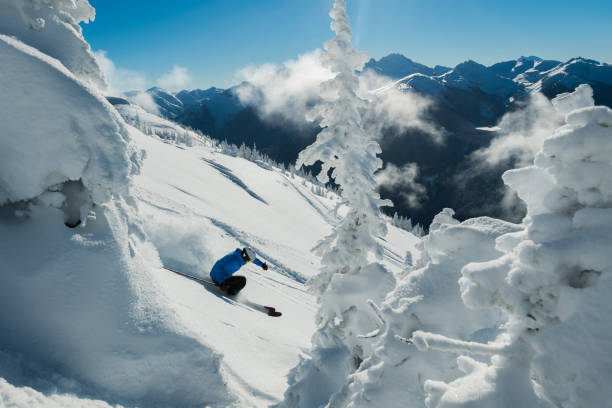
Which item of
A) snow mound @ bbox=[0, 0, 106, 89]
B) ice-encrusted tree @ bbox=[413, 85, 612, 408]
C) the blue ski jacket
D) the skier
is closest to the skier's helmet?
the skier

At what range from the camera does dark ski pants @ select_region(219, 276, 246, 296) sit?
32.8 ft

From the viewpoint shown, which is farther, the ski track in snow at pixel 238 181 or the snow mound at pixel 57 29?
the ski track in snow at pixel 238 181

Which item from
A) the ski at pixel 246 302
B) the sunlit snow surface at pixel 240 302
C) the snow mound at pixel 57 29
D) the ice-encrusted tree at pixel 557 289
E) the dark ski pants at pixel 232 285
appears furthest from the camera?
the dark ski pants at pixel 232 285

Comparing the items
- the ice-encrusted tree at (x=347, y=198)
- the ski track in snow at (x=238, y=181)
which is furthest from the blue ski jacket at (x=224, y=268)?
the ski track in snow at (x=238, y=181)

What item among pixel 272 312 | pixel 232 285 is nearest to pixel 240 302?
pixel 232 285

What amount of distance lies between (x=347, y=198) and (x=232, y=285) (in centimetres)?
473

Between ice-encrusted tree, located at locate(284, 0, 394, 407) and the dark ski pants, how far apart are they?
10.1ft

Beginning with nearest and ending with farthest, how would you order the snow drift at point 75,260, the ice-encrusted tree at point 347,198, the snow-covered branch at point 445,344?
1. the snow-covered branch at point 445,344
2. the snow drift at point 75,260
3. the ice-encrusted tree at point 347,198

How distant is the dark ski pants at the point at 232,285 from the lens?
Result: 32.8ft

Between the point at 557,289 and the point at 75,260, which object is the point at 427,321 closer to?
the point at 557,289

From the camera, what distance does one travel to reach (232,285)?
33.1 feet

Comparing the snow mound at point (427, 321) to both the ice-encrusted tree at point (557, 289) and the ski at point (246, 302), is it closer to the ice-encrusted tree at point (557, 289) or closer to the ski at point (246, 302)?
the ice-encrusted tree at point (557, 289)

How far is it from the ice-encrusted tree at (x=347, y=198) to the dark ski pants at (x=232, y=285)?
308 cm

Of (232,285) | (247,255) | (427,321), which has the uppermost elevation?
(427,321)
